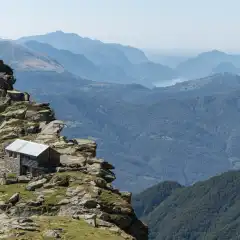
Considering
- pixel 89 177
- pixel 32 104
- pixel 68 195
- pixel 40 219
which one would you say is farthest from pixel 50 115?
pixel 40 219

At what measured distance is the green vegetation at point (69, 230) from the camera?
155 ft

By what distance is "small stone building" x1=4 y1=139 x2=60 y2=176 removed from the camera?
74.9 metres

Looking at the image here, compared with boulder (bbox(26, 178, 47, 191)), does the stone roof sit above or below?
above

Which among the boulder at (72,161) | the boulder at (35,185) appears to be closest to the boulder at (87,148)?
the boulder at (72,161)

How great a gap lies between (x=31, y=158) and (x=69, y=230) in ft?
89.8

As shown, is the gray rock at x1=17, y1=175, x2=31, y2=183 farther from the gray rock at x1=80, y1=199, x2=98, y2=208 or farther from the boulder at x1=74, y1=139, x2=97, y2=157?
the gray rock at x1=80, y1=199, x2=98, y2=208

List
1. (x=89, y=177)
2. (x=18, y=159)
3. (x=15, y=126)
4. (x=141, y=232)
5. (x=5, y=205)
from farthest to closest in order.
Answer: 1. (x=15, y=126)
2. (x=18, y=159)
3. (x=89, y=177)
4. (x=141, y=232)
5. (x=5, y=205)

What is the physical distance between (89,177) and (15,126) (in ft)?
116

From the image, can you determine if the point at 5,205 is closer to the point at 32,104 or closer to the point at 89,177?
the point at 89,177

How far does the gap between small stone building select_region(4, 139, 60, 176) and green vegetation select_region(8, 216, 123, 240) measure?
69.5 feet

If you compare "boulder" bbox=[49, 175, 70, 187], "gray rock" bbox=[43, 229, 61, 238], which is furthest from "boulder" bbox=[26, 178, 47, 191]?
"gray rock" bbox=[43, 229, 61, 238]

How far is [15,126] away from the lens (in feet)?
333

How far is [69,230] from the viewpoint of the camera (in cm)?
4919

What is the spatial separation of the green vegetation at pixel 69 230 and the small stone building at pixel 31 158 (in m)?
21.2
